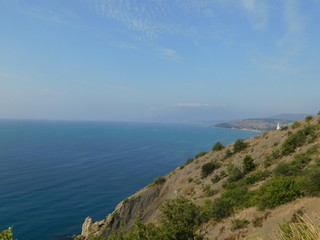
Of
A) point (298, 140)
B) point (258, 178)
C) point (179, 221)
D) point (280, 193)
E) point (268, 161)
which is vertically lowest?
point (258, 178)

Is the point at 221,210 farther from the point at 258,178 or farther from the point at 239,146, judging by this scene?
the point at 239,146

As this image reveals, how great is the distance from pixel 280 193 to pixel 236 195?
6.47m

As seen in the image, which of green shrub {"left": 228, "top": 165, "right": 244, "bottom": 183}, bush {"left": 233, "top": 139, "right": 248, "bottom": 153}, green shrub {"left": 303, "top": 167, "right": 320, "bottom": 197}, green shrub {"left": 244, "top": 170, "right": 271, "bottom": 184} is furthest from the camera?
bush {"left": 233, "top": 139, "right": 248, "bottom": 153}

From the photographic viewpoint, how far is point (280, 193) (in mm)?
17797

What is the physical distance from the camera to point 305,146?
32.8 m

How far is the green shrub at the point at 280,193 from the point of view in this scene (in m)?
Result: 17.7

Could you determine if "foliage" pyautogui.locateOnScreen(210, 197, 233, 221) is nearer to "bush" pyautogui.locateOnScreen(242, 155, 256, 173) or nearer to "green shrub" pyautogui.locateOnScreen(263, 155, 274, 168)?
"green shrub" pyautogui.locateOnScreen(263, 155, 274, 168)

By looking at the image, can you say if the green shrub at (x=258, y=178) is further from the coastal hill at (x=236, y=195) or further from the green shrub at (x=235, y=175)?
the green shrub at (x=235, y=175)

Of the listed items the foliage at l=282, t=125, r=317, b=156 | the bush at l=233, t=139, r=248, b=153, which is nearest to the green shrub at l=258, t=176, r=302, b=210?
the foliage at l=282, t=125, r=317, b=156

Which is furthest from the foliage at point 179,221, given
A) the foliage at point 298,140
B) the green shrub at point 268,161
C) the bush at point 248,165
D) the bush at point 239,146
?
the bush at point 239,146

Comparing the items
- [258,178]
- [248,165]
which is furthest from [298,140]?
[258,178]

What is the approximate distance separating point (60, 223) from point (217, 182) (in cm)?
3904

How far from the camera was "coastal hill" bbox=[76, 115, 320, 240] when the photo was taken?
1438cm

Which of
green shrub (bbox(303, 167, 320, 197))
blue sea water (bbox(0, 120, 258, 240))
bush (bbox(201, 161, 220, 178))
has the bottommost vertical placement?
blue sea water (bbox(0, 120, 258, 240))
